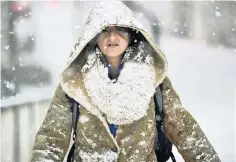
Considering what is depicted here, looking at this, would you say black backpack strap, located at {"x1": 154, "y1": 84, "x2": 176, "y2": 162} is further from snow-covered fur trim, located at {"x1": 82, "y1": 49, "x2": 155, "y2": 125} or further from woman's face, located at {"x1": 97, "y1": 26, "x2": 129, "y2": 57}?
woman's face, located at {"x1": 97, "y1": 26, "x2": 129, "y2": 57}

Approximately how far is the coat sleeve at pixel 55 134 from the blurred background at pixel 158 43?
2.88 m

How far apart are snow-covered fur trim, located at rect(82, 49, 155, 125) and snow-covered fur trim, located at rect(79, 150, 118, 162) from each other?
0.15 m

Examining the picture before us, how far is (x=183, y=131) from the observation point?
232 centimetres

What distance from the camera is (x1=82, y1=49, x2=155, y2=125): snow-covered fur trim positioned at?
217cm

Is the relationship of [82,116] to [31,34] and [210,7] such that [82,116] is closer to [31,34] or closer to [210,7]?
[31,34]

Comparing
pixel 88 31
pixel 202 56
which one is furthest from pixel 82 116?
pixel 202 56

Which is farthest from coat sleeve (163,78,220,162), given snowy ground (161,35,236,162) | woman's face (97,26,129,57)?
snowy ground (161,35,236,162)

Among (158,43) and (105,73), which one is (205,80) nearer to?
(158,43)

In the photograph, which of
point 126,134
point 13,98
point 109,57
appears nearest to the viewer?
point 126,134

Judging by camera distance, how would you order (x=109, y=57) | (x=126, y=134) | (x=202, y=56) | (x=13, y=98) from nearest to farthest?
(x=126, y=134)
(x=109, y=57)
(x=13, y=98)
(x=202, y=56)

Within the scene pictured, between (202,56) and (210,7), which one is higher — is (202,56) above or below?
below

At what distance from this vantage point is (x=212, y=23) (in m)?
5.36

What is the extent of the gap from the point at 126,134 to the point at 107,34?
0.49 metres

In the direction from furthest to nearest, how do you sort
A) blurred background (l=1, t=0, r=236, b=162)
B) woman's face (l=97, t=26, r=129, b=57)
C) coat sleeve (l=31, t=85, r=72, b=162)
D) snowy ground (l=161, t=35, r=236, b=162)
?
snowy ground (l=161, t=35, r=236, b=162) → blurred background (l=1, t=0, r=236, b=162) → woman's face (l=97, t=26, r=129, b=57) → coat sleeve (l=31, t=85, r=72, b=162)
